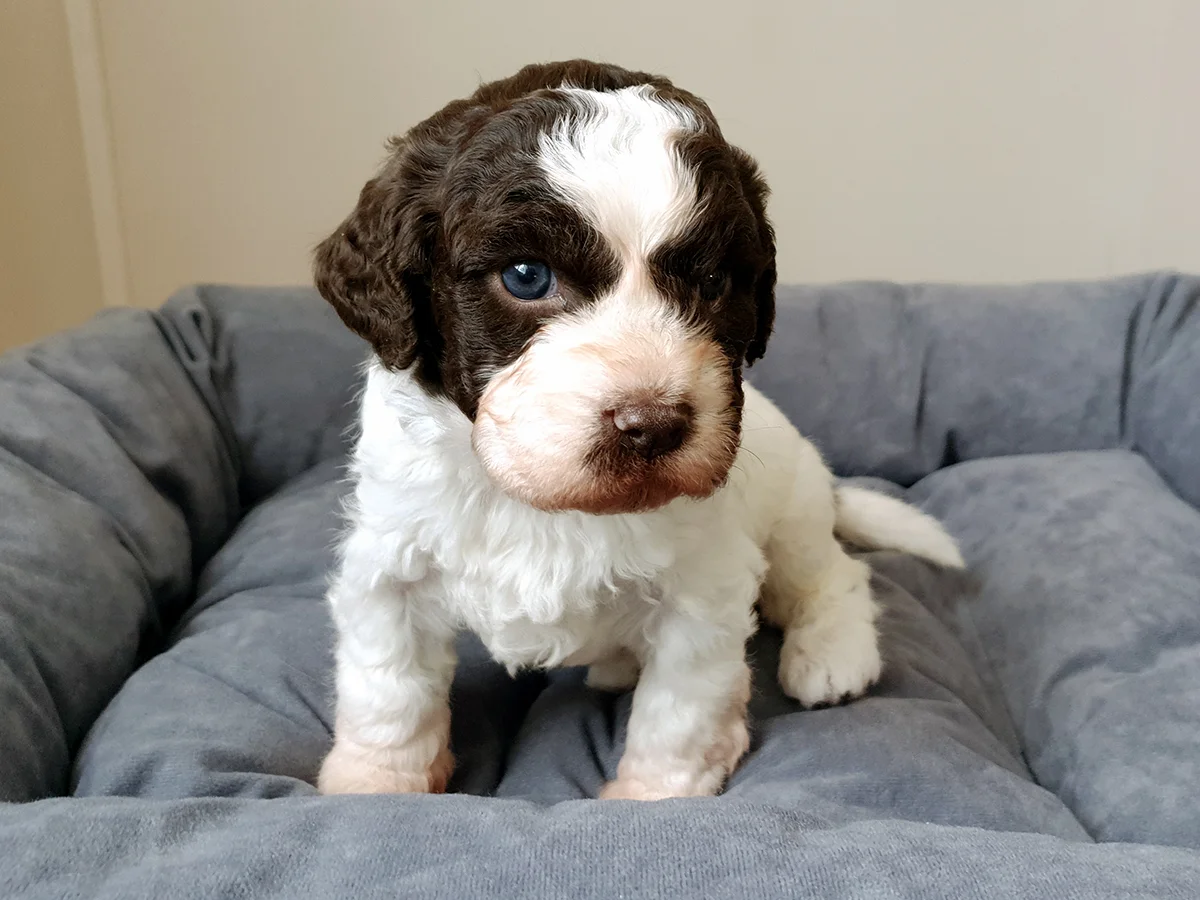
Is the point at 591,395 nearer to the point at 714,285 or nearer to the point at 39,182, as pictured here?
the point at 714,285

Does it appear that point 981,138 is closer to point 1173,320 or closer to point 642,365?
point 1173,320

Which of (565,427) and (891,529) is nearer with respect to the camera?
(565,427)

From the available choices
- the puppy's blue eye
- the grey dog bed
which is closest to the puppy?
the puppy's blue eye

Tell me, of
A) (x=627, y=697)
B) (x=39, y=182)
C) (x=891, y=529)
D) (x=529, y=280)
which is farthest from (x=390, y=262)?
(x=39, y=182)

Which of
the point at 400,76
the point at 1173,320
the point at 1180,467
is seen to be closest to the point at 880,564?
the point at 1180,467

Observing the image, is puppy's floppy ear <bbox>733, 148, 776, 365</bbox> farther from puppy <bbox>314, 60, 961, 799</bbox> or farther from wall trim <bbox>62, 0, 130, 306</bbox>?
wall trim <bbox>62, 0, 130, 306</bbox>

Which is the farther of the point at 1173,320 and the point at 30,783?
the point at 1173,320

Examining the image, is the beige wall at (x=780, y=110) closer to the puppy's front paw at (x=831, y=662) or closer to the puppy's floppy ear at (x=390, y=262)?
the puppy's front paw at (x=831, y=662)
